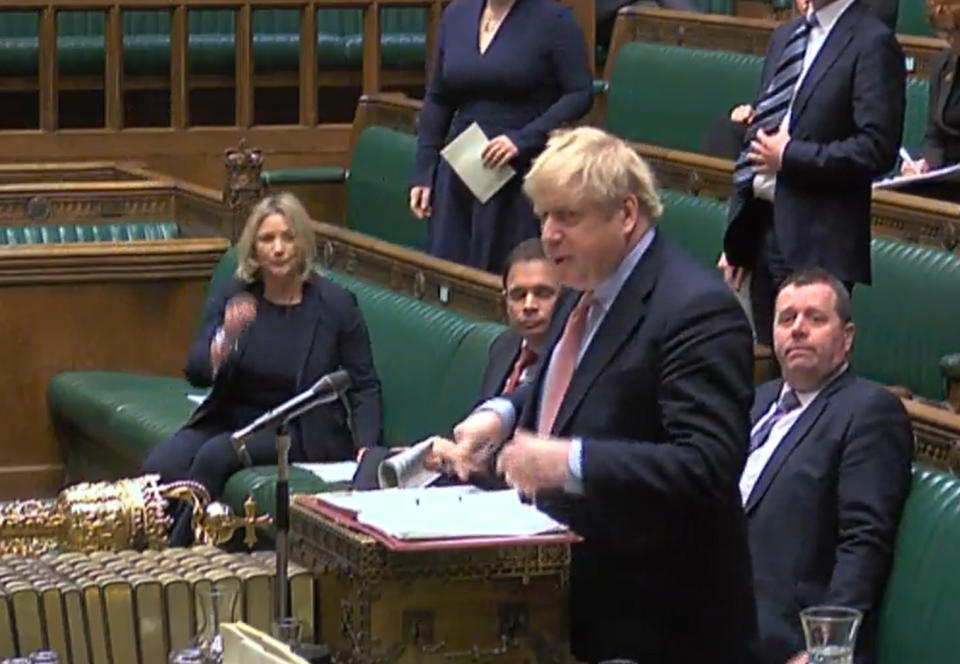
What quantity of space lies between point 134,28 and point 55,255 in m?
3.05

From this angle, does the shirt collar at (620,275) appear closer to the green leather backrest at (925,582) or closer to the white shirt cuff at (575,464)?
the white shirt cuff at (575,464)

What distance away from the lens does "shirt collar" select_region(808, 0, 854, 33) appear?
17.0 feet

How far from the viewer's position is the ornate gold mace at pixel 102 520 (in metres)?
4.54

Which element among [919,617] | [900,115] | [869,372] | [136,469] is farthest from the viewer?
[136,469]

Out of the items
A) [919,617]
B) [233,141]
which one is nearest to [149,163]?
[233,141]

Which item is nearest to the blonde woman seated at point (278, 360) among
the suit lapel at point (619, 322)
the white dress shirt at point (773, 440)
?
the white dress shirt at point (773, 440)

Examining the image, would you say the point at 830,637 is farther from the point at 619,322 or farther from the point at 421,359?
the point at 421,359

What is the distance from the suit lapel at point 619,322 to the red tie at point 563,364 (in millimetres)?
38

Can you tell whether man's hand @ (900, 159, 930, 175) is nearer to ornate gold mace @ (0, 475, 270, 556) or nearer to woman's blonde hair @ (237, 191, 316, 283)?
woman's blonde hair @ (237, 191, 316, 283)

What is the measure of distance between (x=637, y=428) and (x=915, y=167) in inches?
131

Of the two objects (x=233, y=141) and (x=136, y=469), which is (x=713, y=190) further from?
(x=233, y=141)

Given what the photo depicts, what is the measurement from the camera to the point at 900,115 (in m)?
5.13

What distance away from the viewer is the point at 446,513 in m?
3.39

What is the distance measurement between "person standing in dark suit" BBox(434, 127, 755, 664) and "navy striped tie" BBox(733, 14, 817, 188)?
78.2 inches
